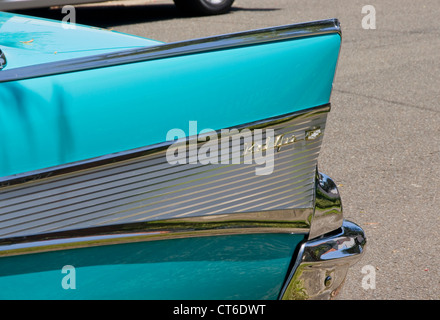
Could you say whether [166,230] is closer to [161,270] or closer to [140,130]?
[161,270]

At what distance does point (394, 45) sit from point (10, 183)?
6594 millimetres

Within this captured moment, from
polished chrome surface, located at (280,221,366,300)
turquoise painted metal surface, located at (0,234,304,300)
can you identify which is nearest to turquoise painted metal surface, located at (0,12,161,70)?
turquoise painted metal surface, located at (0,234,304,300)

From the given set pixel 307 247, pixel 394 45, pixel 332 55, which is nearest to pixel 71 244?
pixel 307 247

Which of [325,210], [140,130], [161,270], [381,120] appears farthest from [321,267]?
[381,120]

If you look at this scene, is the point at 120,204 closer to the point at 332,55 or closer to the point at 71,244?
the point at 71,244

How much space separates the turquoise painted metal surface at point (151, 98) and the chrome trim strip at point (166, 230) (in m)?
0.18

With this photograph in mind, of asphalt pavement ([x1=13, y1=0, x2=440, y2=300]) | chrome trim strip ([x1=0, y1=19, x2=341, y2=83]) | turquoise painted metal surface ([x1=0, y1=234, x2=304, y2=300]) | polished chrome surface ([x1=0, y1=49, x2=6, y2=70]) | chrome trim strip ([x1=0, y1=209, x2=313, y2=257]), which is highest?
chrome trim strip ([x1=0, y1=19, x2=341, y2=83])

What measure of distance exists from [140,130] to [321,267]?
0.74 m

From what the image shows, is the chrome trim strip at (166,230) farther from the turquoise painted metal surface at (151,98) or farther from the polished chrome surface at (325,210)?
the turquoise painted metal surface at (151,98)

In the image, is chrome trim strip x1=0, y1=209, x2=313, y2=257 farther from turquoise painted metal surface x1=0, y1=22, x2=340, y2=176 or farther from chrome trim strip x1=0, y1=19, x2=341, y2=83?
chrome trim strip x1=0, y1=19, x2=341, y2=83

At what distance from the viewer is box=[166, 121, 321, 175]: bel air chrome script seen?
5.33 feet

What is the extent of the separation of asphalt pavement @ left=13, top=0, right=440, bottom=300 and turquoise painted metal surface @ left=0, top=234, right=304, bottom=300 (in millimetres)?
1197

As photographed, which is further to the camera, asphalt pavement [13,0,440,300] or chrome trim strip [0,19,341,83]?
asphalt pavement [13,0,440,300]

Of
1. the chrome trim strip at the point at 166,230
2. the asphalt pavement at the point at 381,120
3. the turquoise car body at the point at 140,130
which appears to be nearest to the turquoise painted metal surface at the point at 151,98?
the turquoise car body at the point at 140,130
